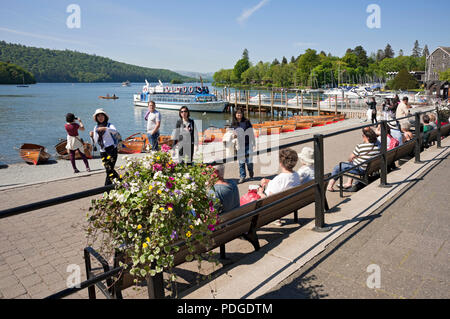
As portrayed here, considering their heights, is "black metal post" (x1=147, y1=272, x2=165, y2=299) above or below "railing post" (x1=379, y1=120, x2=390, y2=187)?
below

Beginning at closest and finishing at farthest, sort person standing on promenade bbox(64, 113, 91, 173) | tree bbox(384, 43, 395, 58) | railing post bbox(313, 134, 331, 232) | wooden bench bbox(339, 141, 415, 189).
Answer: railing post bbox(313, 134, 331, 232)
wooden bench bbox(339, 141, 415, 189)
person standing on promenade bbox(64, 113, 91, 173)
tree bbox(384, 43, 395, 58)

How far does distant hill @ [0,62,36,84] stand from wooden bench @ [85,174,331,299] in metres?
199

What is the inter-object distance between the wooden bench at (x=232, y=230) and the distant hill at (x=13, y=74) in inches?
7838

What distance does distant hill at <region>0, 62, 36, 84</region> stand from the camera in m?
169

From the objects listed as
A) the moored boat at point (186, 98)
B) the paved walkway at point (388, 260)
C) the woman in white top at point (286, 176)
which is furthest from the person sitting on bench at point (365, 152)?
the moored boat at point (186, 98)

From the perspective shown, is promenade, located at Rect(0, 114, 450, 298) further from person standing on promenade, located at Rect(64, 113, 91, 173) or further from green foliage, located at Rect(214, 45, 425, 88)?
green foliage, located at Rect(214, 45, 425, 88)

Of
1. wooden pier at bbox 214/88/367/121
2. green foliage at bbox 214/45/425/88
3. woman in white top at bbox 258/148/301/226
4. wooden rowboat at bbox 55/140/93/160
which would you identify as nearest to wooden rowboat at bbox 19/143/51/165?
wooden rowboat at bbox 55/140/93/160

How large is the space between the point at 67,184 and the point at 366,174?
648cm

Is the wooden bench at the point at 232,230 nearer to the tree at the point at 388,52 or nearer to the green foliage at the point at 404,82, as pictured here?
the green foliage at the point at 404,82

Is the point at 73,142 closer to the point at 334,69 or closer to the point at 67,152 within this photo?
the point at 67,152

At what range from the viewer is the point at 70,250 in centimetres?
424

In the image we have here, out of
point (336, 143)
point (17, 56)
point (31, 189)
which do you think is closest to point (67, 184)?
point (31, 189)
